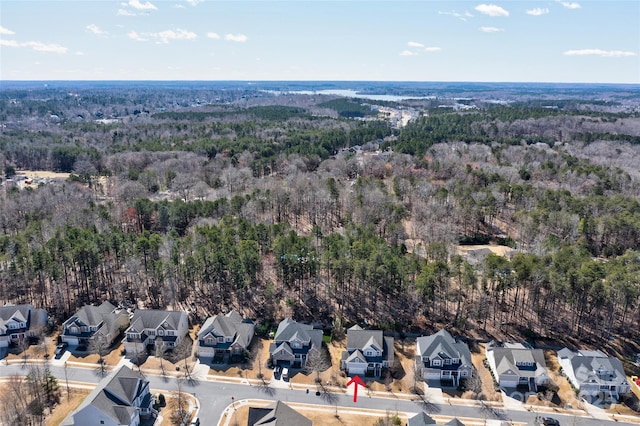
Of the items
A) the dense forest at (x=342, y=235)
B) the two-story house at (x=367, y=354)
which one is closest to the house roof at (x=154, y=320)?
the dense forest at (x=342, y=235)

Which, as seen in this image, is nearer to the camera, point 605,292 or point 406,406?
point 406,406

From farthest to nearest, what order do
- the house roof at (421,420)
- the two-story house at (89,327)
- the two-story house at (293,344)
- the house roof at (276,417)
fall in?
the two-story house at (89,327) < the two-story house at (293,344) < the house roof at (421,420) < the house roof at (276,417)

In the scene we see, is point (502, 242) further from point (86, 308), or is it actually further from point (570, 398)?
point (86, 308)

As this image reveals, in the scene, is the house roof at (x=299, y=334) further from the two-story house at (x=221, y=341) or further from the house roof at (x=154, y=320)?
the house roof at (x=154, y=320)

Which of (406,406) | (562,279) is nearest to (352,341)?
(406,406)

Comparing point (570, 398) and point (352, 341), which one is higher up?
point (352, 341)

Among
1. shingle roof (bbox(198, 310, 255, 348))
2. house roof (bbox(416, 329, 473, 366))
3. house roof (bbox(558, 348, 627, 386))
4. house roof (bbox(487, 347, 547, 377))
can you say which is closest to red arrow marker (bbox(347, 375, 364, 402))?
house roof (bbox(416, 329, 473, 366))
